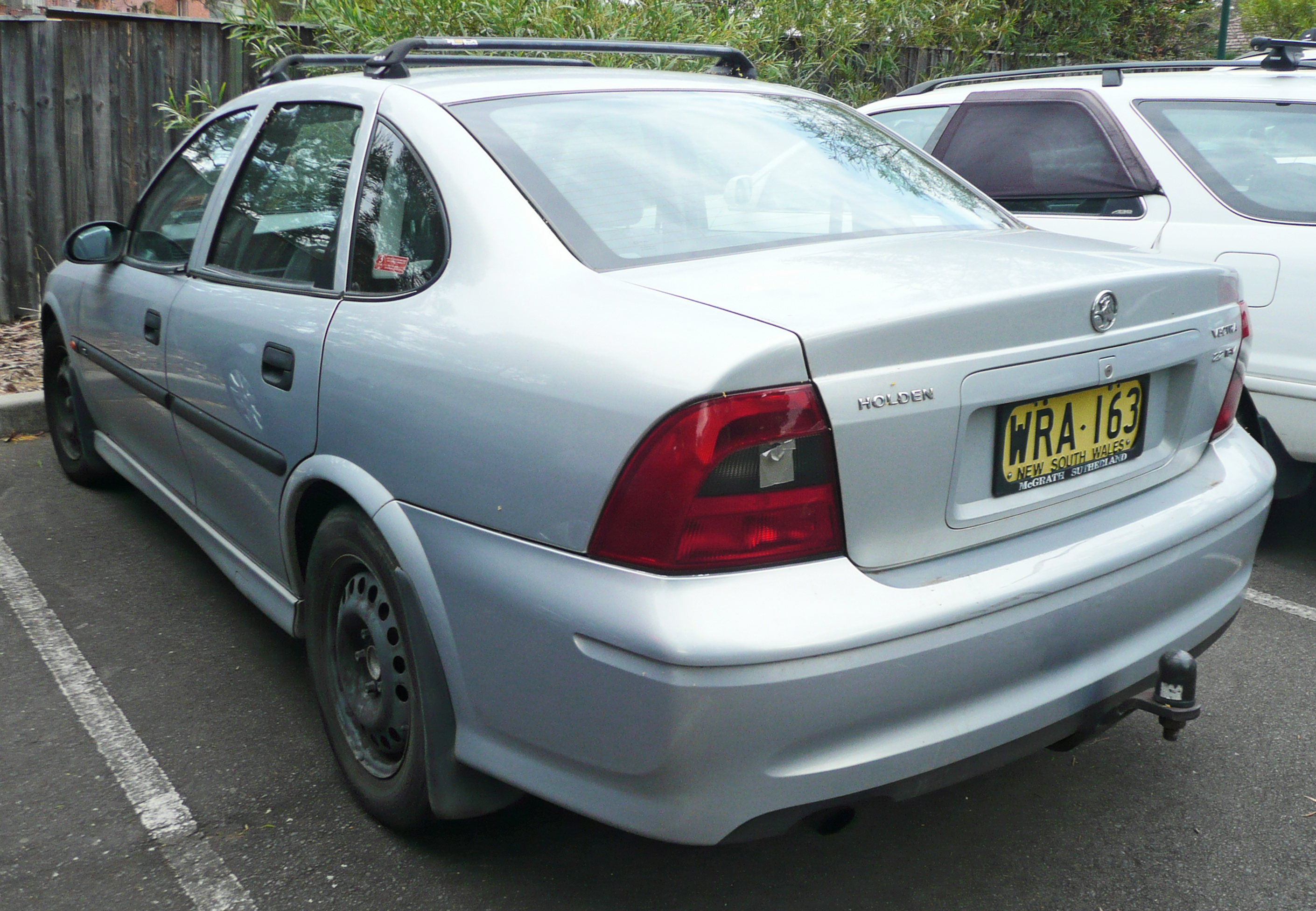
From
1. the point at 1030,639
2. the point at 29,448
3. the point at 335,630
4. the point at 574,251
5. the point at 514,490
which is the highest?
the point at 574,251

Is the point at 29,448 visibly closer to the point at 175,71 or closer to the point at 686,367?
the point at 175,71

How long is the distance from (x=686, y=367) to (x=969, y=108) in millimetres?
3727

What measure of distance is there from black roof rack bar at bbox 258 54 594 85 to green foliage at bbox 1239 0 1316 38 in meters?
28.6

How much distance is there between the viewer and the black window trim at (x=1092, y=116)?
14.3 ft

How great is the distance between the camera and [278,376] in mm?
2643

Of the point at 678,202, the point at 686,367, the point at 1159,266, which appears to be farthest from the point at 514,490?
the point at 1159,266

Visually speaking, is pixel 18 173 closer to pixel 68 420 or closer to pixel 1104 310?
pixel 68 420

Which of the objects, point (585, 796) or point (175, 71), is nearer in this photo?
point (585, 796)

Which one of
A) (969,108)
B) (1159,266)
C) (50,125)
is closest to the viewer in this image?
(1159,266)

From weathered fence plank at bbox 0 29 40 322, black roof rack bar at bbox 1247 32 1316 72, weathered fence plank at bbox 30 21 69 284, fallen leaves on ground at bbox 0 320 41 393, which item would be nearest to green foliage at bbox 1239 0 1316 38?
black roof rack bar at bbox 1247 32 1316 72

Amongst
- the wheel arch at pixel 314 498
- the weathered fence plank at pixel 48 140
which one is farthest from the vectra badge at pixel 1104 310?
the weathered fence plank at pixel 48 140

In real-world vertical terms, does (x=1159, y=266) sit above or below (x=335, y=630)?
above

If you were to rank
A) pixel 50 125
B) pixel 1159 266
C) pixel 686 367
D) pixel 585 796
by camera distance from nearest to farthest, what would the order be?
pixel 686 367 < pixel 585 796 < pixel 1159 266 < pixel 50 125

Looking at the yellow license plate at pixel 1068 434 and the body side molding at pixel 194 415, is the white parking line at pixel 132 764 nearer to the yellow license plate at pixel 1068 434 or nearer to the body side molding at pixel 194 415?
the body side molding at pixel 194 415
